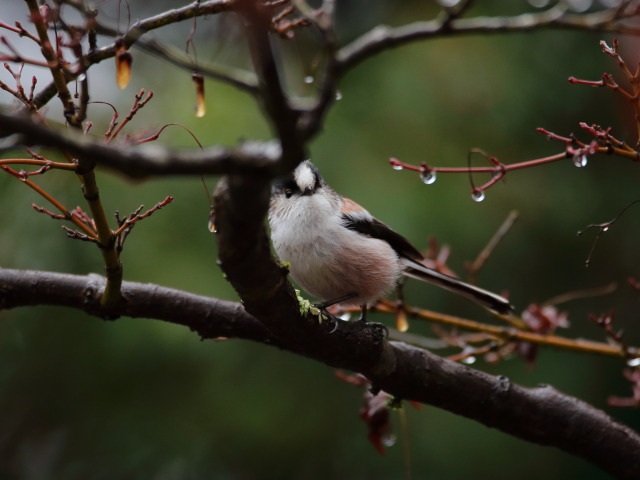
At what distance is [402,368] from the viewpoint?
A: 10.4 feet

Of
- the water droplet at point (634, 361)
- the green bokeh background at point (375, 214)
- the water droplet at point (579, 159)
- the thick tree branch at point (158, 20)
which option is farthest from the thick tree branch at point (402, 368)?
the green bokeh background at point (375, 214)

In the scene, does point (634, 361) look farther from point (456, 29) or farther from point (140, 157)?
point (140, 157)

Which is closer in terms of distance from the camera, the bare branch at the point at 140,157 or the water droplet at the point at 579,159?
the bare branch at the point at 140,157

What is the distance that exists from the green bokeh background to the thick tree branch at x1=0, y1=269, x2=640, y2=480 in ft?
4.18

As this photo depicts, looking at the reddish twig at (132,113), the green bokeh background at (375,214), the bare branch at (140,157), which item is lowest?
the green bokeh background at (375,214)

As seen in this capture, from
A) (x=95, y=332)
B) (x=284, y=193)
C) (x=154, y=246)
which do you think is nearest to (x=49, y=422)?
(x=95, y=332)

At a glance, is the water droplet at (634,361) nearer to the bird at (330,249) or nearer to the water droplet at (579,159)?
the bird at (330,249)

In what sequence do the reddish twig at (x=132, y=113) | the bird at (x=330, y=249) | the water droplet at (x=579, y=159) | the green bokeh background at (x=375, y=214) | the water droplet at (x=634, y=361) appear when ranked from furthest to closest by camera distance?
the green bokeh background at (x=375, y=214) → the bird at (x=330, y=249) → the water droplet at (x=634, y=361) → the reddish twig at (x=132, y=113) → the water droplet at (x=579, y=159)

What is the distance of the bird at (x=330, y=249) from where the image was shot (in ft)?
11.8

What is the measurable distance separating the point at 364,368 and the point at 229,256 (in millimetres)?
1277

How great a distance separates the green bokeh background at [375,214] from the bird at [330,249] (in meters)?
0.71

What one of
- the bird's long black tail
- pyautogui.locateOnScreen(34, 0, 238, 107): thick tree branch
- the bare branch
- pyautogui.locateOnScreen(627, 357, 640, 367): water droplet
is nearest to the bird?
the bird's long black tail

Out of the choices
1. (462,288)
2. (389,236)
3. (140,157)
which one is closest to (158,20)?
(140,157)

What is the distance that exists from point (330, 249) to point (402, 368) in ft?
2.51
